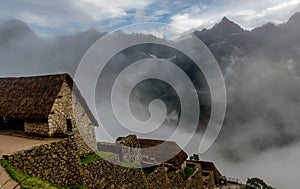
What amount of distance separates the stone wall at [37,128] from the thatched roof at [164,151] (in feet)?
30.3

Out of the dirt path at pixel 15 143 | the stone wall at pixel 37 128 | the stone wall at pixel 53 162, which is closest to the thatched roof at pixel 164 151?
the stone wall at pixel 37 128

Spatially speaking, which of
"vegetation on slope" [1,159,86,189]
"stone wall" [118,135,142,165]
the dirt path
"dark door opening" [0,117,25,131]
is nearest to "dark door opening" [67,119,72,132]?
the dirt path

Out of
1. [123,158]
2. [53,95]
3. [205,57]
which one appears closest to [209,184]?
[123,158]

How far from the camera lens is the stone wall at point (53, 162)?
27.9 ft

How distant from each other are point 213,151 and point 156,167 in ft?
182

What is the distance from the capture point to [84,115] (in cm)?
1284

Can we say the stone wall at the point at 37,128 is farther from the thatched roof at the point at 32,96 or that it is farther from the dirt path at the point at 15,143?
the dirt path at the point at 15,143

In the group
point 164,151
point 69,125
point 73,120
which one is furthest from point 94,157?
point 164,151

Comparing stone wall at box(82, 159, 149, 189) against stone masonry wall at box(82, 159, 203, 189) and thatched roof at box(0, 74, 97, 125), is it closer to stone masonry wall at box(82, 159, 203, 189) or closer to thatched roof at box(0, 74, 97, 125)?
stone masonry wall at box(82, 159, 203, 189)

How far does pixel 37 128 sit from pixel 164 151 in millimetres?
10707

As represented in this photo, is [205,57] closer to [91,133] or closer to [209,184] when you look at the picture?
[209,184]

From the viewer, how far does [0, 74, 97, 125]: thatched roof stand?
→ 1150 cm

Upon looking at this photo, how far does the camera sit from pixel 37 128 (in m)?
11.3

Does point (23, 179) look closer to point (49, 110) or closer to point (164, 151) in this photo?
point (49, 110)
